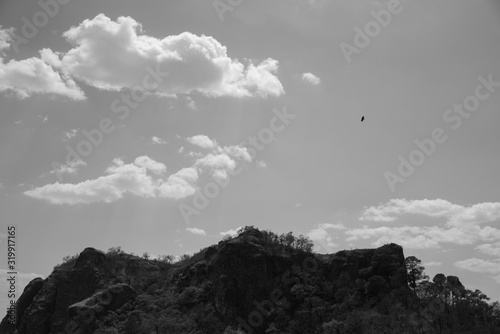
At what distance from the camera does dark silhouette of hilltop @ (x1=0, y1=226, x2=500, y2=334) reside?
290 ft

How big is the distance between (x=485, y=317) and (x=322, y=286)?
31137 millimetres

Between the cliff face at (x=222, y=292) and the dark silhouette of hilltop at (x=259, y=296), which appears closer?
the dark silhouette of hilltop at (x=259, y=296)

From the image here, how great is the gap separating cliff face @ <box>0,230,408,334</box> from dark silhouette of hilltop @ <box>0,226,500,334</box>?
0.21 meters

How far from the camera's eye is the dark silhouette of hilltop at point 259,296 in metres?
88.4

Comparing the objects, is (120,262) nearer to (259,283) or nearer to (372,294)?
(259,283)

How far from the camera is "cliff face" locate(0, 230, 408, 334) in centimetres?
9156

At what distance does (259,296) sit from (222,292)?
750 centimetres

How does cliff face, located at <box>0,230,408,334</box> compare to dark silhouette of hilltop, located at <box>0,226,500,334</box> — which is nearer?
dark silhouette of hilltop, located at <box>0,226,500,334</box>

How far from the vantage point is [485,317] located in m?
91.2

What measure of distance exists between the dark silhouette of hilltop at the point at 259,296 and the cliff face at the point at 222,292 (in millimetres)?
207

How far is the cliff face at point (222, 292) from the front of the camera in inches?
3605

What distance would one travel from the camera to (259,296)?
95625 millimetres

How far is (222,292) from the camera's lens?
94.4 metres

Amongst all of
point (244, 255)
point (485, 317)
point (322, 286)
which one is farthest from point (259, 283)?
point (485, 317)
